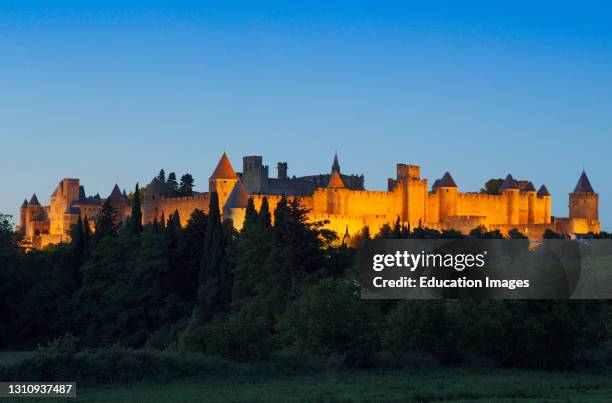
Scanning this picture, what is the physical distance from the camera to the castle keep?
82.7 metres

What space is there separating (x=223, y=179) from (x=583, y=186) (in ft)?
110

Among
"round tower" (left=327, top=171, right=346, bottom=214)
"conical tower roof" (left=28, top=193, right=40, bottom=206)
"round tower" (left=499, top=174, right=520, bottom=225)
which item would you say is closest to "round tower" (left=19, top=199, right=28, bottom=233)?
"conical tower roof" (left=28, top=193, right=40, bottom=206)

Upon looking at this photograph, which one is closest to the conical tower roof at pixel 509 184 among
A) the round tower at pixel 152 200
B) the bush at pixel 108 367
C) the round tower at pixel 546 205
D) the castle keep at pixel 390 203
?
the castle keep at pixel 390 203

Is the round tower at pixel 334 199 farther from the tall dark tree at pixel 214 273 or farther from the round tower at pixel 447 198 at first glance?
the tall dark tree at pixel 214 273

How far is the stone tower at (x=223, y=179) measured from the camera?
82.4 meters

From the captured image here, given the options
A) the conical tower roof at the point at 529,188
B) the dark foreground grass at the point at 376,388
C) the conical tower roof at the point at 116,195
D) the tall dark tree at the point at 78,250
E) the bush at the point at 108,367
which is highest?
the conical tower roof at the point at 529,188

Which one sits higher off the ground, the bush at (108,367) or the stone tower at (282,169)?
the stone tower at (282,169)

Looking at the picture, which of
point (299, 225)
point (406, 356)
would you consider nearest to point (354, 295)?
point (406, 356)

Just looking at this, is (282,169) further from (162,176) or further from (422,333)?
(422,333)

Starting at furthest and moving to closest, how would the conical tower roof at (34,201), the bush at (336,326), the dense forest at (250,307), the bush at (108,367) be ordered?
the conical tower roof at (34,201) < the dense forest at (250,307) < the bush at (336,326) < the bush at (108,367)

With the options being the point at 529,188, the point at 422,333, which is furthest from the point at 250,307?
the point at 529,188

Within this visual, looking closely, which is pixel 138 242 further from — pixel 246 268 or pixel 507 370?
pixel 507 370

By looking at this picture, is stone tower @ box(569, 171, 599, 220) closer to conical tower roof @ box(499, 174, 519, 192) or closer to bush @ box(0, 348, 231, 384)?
conical tower roof @ box(499, 174, 519, 192)

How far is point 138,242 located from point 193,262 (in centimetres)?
499
